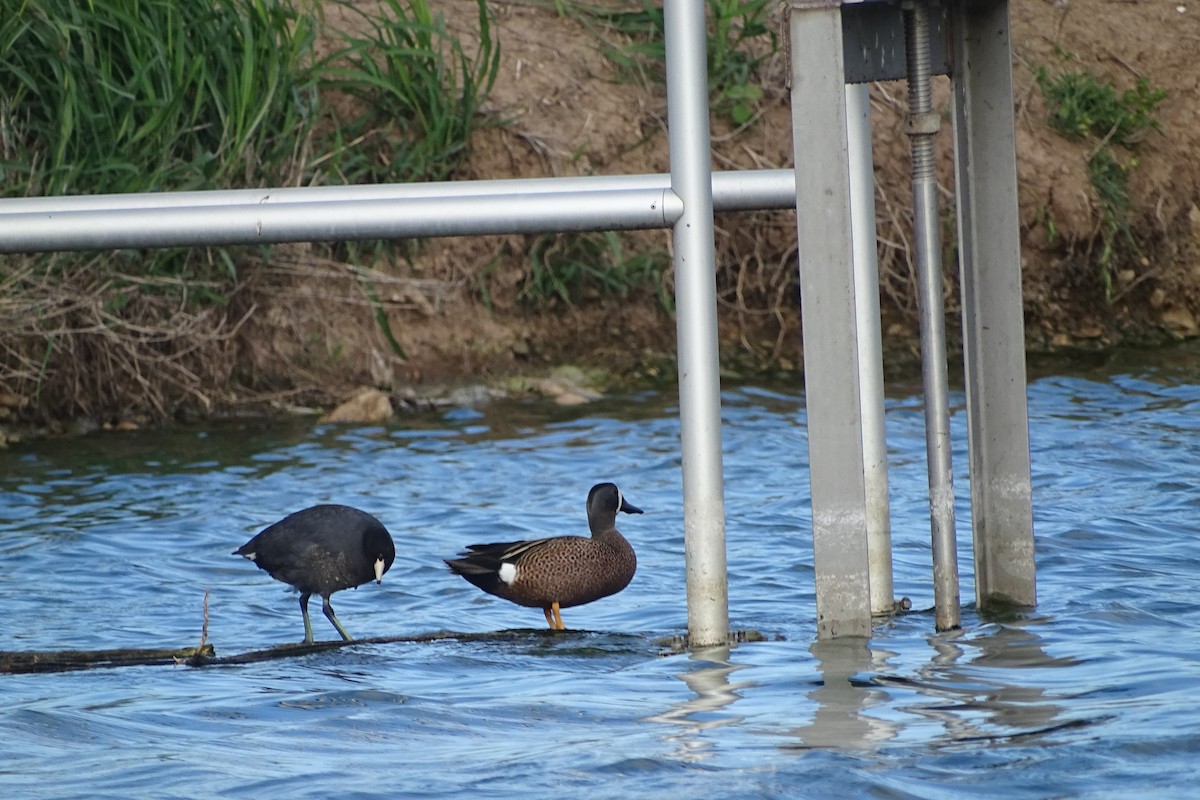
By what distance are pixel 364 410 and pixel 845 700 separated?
6.48 metres

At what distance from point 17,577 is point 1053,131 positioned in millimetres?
8486

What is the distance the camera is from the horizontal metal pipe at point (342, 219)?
14.3 ft

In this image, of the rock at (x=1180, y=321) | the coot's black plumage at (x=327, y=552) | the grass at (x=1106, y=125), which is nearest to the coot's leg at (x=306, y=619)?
the coot's black plumage at (x=327, y=552)

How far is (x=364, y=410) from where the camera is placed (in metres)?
10.7

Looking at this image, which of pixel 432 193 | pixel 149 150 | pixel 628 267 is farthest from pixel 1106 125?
pixel 432 193

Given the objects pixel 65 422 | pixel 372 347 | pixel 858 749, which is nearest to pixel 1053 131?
pixel 372 347

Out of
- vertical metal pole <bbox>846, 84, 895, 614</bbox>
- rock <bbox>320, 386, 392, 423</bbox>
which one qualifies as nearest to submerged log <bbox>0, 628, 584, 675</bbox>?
vertical metal pole <bbox>846, 84, 895, 614</bbox>

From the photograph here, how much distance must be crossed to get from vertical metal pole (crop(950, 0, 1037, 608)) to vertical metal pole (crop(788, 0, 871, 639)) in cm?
75

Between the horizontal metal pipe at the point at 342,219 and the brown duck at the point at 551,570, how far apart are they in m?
1.91

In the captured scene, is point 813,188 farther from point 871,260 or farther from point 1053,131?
point 1053,131

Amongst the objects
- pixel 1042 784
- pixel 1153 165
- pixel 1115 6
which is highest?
pixel 1115 6

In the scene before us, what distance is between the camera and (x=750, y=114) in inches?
477

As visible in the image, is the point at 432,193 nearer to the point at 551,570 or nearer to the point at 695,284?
the point at 695,284

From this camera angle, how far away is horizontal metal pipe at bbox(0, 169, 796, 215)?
14.7 feet
